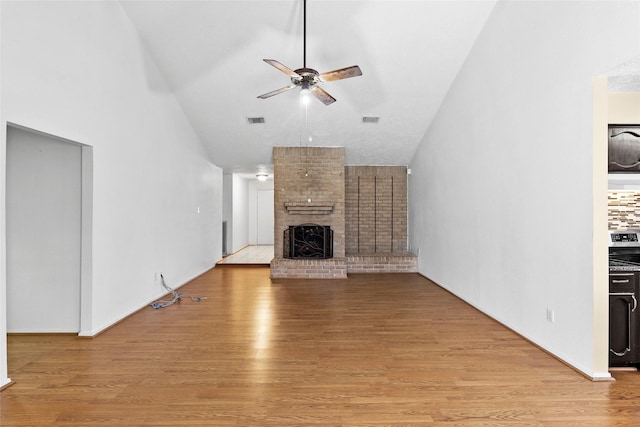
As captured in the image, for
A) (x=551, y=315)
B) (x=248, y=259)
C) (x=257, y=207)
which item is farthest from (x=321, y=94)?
(x=257, y=207)

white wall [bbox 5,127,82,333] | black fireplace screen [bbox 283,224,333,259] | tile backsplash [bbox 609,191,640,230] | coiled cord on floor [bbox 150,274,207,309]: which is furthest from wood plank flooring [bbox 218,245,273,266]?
tile backsplash [bbox 609,191,640,230]

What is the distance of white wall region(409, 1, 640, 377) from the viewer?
259 centimetres

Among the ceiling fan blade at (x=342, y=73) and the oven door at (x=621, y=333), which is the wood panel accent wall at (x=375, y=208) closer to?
the ceiling fan blade at (x=342, y=73)

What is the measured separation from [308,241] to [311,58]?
11.4 ft

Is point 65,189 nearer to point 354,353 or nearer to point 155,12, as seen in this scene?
point 155,12

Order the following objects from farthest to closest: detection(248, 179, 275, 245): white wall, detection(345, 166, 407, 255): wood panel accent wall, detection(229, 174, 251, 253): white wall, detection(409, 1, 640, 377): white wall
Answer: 1. detection(248, 179, 275, 245): white wall
2. detection(229, 174, 251, 253): white wall
3. detection(345, 166, 407, 255): wood panel accent wall
4. detection(409, 1, 640, 377): white wall

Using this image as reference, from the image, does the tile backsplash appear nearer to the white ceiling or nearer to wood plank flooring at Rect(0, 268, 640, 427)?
wood plank flooring at Rect(0, 268, 640, 427)

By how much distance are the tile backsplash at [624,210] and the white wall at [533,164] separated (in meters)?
0.69

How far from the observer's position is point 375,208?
7.80 meters

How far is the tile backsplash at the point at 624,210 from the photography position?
318 centimetres

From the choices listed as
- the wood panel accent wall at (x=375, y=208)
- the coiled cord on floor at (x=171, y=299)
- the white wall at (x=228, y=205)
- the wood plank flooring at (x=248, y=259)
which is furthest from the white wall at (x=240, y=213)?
the coiled cord on floor at (x=171, y=299)

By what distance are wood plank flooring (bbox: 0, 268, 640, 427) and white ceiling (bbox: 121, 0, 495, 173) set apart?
3.29 m

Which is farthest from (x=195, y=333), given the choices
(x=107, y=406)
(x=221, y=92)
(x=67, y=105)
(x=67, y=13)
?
(x=221, y=92)

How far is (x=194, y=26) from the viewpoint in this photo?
4.37m
